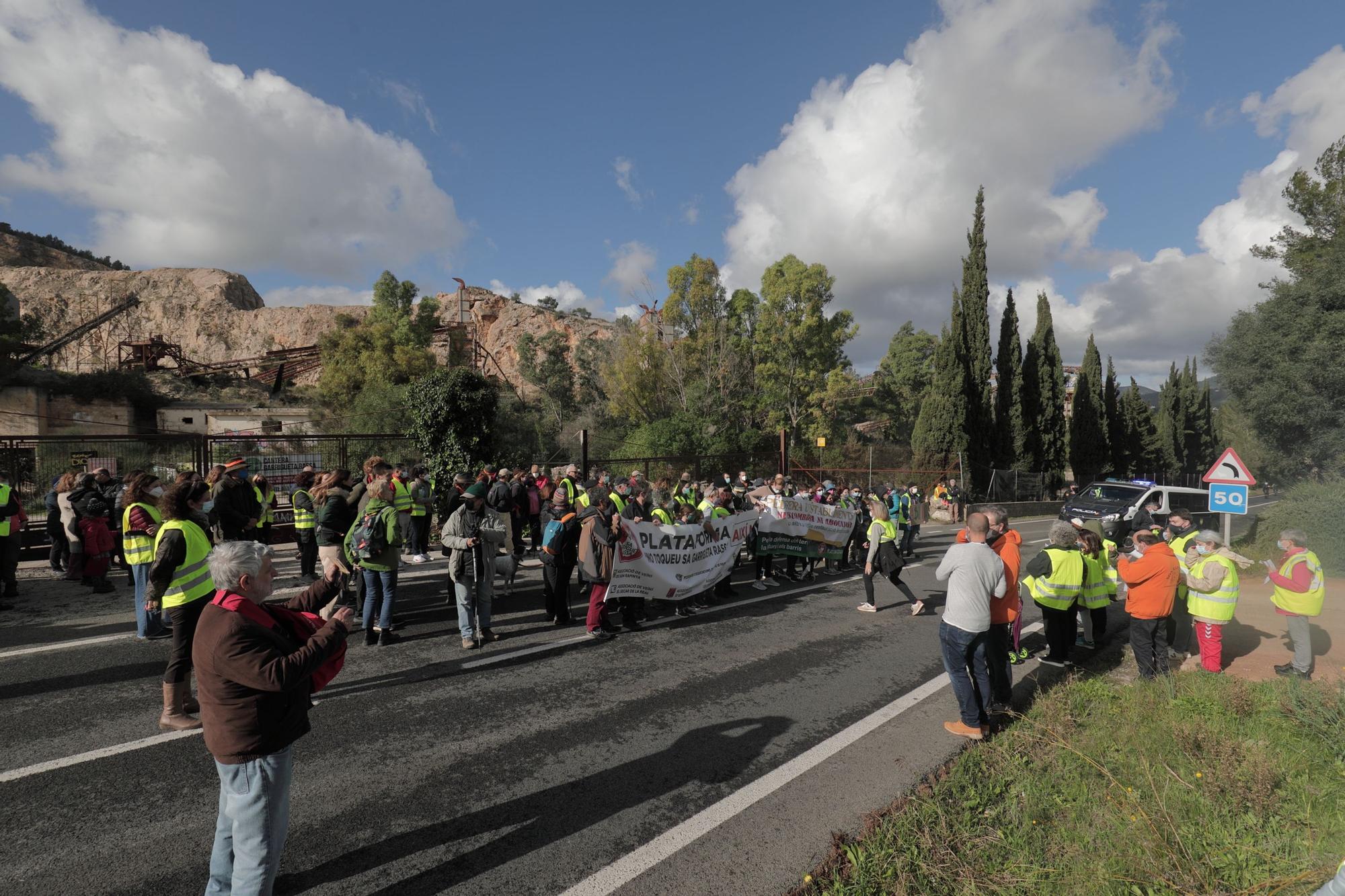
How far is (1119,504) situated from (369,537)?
17.2 m

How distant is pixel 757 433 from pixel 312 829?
24.4 metres

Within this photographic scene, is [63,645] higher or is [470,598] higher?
[470,598]

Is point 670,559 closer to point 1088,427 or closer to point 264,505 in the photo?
point 264,505

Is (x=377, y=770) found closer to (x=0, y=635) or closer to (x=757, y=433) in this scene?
(x=0, y=635)

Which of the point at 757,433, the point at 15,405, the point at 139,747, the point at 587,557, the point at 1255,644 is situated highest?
the point at 15,405

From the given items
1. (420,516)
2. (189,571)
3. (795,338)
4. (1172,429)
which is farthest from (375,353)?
(1172,429)

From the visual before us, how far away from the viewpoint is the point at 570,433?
123 ft

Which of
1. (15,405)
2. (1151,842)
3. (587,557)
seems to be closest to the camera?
(1151,842)

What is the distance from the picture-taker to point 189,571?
4863 millimetres

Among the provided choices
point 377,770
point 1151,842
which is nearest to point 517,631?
point 377,770

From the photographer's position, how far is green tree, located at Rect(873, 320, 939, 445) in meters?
50.6

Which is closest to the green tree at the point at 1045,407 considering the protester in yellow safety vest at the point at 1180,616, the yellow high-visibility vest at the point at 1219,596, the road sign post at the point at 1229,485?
the road sign post at the point at 1229,485

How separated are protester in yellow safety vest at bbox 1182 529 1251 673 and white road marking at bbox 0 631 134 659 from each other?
1062 centimetres

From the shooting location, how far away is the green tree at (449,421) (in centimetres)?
1477
